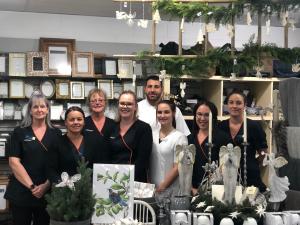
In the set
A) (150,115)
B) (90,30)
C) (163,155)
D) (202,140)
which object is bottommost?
(163,155)

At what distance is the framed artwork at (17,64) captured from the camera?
4773mm

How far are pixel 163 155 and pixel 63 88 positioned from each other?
2373 millimetres

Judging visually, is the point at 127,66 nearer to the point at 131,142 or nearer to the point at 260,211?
the point at 131,142

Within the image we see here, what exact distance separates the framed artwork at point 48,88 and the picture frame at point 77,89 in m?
0.23

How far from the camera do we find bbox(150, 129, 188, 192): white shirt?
9.36 feet

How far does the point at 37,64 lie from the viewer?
4.80 metres

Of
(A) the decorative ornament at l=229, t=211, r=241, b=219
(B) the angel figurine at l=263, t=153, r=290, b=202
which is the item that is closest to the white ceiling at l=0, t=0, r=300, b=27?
(B) the angel figurine at l=263, t=153, r=290, b=202

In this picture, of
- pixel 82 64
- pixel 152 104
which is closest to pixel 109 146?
pixel 152 104

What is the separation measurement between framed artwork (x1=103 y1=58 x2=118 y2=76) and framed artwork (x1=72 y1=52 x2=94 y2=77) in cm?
16

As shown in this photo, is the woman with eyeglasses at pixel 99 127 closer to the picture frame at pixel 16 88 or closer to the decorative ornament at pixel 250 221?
the decorative ornament at pixel 250 221

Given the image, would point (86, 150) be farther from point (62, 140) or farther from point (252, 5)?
point (252, 5)

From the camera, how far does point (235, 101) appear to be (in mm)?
2746

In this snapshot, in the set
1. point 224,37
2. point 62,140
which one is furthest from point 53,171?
point 224,37

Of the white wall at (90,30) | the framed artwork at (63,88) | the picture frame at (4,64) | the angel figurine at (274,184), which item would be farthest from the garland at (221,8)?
the picture frame at (4,64)
